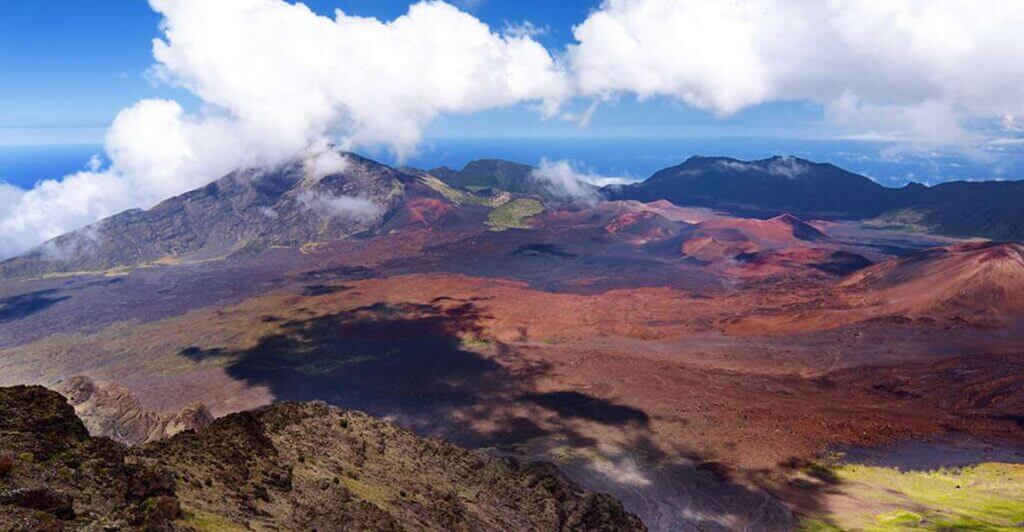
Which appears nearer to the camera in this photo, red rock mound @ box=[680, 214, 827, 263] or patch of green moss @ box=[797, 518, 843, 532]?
patch of green moss @ box=[797, 518, 843, 532]

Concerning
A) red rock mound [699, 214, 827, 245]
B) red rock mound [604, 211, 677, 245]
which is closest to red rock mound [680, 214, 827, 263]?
red rock mound [699, 214, 827, 245]

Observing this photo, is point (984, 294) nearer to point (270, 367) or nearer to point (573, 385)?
point (573, 385)

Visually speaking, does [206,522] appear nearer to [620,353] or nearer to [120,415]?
[120,415]

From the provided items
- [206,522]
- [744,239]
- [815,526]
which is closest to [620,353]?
[815,526]

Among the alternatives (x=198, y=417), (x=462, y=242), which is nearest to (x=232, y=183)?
(x=462, y=242)

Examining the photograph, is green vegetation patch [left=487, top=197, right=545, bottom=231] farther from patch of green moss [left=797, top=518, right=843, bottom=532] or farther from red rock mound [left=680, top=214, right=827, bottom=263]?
patch of green moss [left=797, top=518, right=843, bottom=532]

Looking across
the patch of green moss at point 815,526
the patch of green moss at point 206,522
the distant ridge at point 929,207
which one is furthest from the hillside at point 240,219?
the patch of green moss at point 206,522
